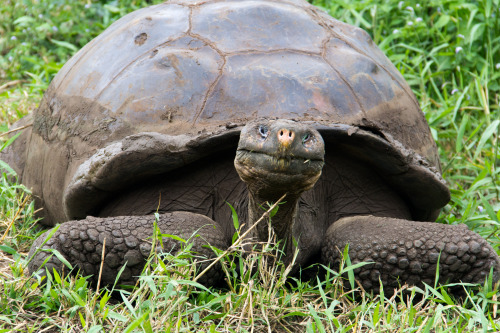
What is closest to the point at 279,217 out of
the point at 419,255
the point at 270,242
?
the point at 270,242

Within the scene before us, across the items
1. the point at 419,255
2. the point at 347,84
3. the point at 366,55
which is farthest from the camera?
the point at 366,55

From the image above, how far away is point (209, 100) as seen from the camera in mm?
3000

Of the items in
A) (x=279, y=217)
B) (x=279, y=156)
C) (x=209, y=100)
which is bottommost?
(x=279, y=217)

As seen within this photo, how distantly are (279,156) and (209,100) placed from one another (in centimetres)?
78

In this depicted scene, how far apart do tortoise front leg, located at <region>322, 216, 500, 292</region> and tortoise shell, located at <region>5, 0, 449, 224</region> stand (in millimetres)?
337

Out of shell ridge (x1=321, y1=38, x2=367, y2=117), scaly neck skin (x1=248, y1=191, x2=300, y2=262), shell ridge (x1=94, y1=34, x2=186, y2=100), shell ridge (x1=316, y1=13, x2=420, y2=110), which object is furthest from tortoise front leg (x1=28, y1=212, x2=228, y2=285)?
shell ridge (x1=316, y1=13, x2=420, y2=110)

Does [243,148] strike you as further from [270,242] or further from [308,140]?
[270,242]

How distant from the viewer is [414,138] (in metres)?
3.37

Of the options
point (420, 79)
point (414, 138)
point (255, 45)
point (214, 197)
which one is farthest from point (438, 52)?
point (214, 197)

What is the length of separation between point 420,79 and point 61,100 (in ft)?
9.05

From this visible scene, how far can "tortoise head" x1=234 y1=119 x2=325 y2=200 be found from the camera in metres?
2.31

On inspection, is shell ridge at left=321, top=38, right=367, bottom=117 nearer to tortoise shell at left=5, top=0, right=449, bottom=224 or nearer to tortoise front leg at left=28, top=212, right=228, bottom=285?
tortoise shell at left=5, top=0, right=449, bottom=224

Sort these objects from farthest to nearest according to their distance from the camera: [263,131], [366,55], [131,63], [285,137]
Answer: [366,55] < [131,63] < [263,131] < [285,137]

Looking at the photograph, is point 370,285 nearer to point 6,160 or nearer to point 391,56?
point 6,160
